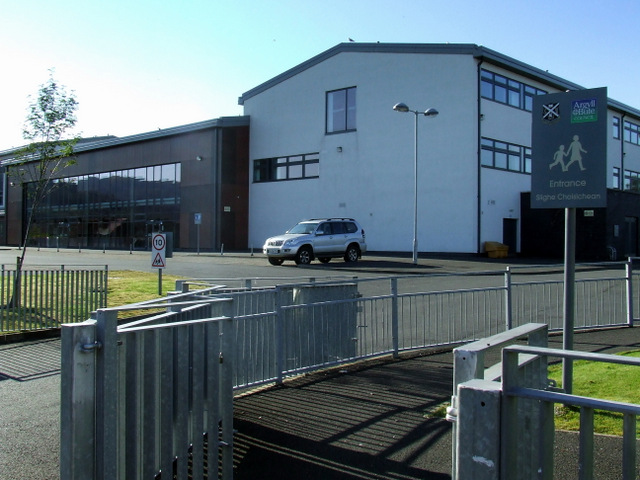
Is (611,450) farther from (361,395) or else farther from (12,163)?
(12,163)

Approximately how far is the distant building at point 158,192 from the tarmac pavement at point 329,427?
32.2 metres

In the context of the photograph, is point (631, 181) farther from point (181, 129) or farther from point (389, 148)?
point (181, 129)

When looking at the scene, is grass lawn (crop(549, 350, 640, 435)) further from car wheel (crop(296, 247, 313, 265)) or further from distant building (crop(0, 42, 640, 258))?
distant building (crop(0, 42, 640, 258))

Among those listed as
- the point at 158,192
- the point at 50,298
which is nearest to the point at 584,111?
the point at 50,298

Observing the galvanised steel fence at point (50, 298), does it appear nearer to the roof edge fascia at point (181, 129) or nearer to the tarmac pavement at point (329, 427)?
the tarmac pavement at point (329, 427)

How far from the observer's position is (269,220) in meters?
41.5

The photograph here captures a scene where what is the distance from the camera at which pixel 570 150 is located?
5.29 m

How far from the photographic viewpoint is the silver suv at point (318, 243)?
25062 millimetres

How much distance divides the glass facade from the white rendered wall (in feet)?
35.4

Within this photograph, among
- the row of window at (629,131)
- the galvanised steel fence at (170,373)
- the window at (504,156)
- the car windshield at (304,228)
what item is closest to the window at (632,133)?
the row of window at (629,131)

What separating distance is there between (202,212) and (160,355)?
4100 cm

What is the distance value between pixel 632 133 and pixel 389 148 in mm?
26138

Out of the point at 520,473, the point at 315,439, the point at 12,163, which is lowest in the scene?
the point at 315,439

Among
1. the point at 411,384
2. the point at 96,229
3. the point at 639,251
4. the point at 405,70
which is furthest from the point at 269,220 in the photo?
the point at 411,384
